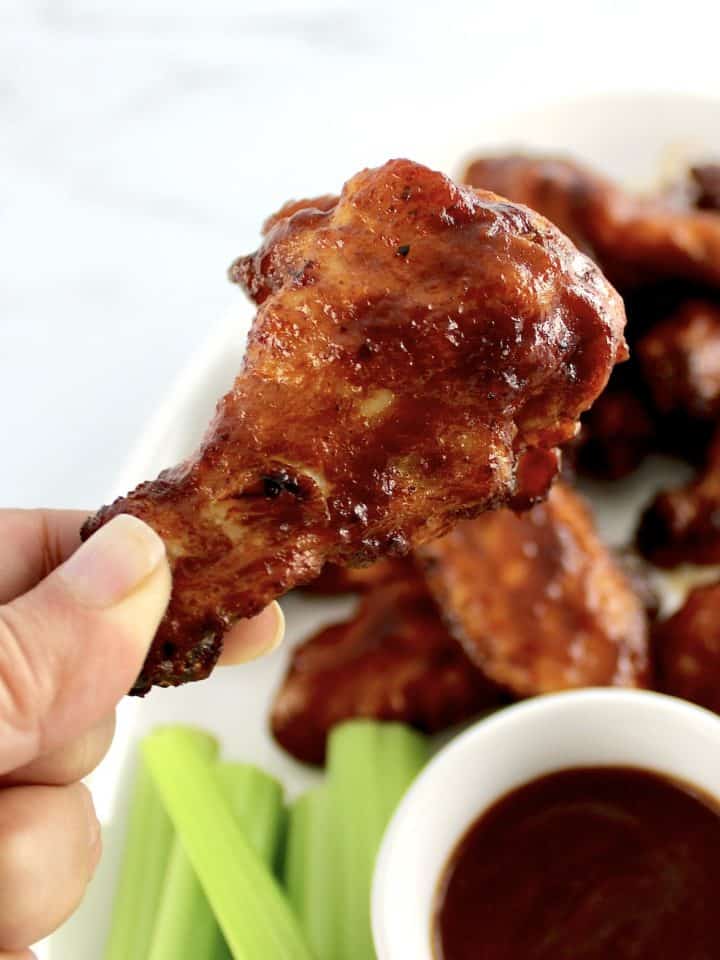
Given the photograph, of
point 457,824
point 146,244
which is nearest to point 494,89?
point 146,244

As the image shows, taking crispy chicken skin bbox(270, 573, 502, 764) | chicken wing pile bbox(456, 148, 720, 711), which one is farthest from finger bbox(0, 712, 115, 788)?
chicken wing pile bbox(456, 148, 720, 711)

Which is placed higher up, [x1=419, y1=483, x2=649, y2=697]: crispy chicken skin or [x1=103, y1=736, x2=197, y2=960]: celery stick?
[x1=419, y1=483, x2=649, y2=697]: crispy chicken skin

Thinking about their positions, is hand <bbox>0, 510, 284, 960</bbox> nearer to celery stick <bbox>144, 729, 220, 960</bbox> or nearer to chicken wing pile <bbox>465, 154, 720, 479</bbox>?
celery stick <bbox>144, 729, 220, 960</bbox>

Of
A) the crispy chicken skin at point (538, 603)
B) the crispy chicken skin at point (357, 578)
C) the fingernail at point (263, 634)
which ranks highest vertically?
the fingernail at point (263, 634)

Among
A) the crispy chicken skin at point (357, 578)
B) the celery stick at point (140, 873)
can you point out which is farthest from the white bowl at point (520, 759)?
the crispy chicken skin at point (357, 578)

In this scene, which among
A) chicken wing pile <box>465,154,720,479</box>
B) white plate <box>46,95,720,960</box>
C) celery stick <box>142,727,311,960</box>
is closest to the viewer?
celery stick <box>142,727,311,960</box>

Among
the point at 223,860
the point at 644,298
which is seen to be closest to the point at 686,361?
the point at 644,298

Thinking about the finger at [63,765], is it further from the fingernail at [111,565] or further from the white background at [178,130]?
the white background at [178,130]
